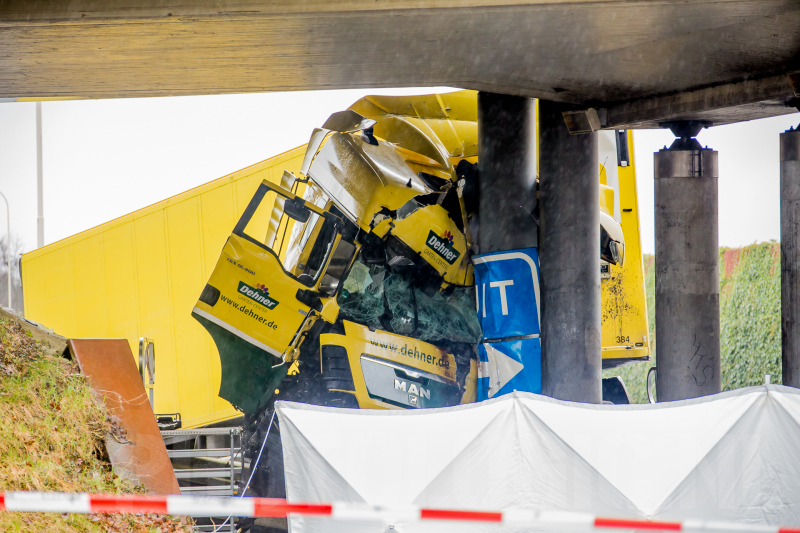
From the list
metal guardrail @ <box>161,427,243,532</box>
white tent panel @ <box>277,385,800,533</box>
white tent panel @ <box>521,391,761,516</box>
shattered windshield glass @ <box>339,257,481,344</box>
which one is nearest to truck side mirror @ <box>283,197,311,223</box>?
shattered windshield glass @ <box>339,257,481,344</box>

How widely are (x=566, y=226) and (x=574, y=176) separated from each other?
0.64m

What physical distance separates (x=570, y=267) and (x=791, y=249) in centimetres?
251

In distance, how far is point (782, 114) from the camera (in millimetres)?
9375

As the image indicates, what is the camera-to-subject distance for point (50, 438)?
5680mm

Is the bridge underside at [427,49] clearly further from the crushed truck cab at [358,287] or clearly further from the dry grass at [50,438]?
the dry grass at [50,438]

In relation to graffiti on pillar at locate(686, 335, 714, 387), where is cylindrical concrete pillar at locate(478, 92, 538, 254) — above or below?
above

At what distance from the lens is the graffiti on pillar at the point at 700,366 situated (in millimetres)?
8742

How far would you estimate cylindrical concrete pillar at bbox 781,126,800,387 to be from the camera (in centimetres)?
835

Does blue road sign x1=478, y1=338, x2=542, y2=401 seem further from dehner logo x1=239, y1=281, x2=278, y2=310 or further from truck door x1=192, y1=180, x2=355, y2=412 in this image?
dehner logo x1=239, y1=281, x2=278, y2=310

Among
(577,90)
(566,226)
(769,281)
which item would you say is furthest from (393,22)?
(769,281)

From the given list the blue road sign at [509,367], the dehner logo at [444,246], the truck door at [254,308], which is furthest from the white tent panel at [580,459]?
the dehner logo at [444,246]

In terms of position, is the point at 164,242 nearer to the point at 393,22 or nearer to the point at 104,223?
the point at 104,223

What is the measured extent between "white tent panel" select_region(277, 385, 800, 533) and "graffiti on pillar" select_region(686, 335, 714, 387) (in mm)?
4137

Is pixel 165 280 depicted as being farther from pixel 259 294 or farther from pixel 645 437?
pixel 645 437
